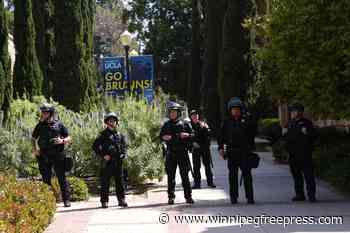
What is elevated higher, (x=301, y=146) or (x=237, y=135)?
(x=237, y=135)

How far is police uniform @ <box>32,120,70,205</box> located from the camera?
10602 millimetres

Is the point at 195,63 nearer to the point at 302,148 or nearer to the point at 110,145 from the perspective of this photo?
the point at 302,148

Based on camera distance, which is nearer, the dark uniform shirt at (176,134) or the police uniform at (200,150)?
the dark uniform shirt at (176,134)

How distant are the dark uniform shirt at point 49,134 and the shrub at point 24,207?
1145 mm

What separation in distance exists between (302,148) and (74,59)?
13.7 meters

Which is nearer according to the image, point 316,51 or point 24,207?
point 24,207

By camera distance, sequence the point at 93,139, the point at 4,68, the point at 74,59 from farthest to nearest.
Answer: the point at 74,59 < the point at 4,68 < the point at 93,139

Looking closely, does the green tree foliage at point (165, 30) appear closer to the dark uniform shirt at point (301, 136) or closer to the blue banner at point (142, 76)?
the blue banner at point (142, 76)

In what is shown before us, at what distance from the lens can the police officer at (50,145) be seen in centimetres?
1059

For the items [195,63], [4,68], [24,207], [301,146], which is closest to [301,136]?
[301,146]

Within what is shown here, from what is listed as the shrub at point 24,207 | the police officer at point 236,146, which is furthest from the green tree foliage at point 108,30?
the shrub at point 24,207

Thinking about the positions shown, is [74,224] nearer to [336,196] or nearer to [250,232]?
[250,232]

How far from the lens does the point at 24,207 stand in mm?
7289

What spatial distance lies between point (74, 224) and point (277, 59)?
5.70m
